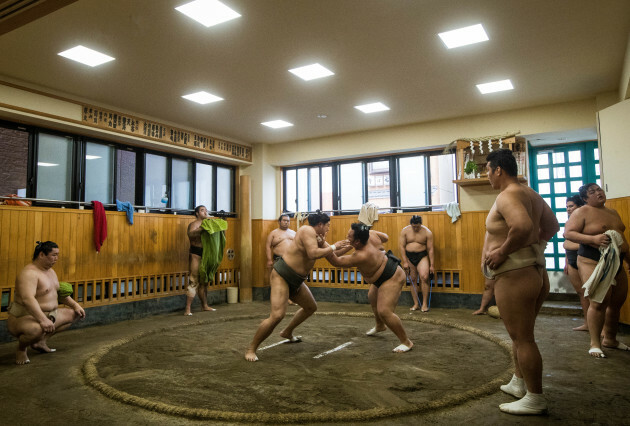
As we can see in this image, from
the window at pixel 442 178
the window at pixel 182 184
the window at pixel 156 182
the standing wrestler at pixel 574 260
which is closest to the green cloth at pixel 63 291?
the window at pixel 156 182

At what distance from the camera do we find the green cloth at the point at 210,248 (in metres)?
6.20

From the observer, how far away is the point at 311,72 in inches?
183

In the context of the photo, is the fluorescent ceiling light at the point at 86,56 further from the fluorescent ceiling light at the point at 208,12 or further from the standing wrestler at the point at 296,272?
the standing wrestler at the point at 296,272

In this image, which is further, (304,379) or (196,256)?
(196,256)

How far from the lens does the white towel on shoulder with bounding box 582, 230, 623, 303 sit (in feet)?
10.5

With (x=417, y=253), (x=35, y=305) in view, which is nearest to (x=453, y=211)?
(x=417, y=253)

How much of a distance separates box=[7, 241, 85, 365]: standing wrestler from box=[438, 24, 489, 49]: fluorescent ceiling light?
12.8 ft

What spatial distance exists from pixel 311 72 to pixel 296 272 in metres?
2.34

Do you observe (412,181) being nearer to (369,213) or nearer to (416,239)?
(369,213)

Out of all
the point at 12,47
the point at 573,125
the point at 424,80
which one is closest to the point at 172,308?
the point at 12,47

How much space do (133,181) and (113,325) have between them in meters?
2.14

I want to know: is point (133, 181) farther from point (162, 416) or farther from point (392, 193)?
point (162, 416)

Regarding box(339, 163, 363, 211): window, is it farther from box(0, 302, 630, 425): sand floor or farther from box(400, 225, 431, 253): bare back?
box(0, 302, 630, 425): sand floor

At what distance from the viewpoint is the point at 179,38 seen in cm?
377
